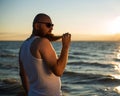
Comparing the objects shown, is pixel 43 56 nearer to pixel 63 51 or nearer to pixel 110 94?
pixel 63 51

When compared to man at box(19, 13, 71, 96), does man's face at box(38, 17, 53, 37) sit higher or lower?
higher

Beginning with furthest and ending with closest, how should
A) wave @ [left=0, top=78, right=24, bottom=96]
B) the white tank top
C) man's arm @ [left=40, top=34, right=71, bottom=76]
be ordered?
wave @ [left=0, top=78, right=24, bottom=96]
the white tank top
man's arm @ [left=40, top=34, right=71, bottom=76]

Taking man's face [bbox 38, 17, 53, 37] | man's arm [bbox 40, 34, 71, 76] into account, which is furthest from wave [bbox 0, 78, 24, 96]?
man's arm [bbox 40, 34, 71, 76]

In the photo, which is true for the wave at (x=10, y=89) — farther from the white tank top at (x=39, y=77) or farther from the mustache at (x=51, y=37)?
the mustache at (x=51, y=37)

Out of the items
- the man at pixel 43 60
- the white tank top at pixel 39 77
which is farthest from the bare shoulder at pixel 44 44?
the white tank top at pixel 39 77

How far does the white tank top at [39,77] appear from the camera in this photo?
3.12 m

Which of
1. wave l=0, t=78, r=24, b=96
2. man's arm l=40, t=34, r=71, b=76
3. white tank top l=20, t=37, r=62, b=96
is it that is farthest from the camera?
wave l=0, t=78, r=24, b=96

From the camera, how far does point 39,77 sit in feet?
10.4

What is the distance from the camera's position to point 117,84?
1689cm

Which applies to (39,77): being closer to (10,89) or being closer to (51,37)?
(51,37)

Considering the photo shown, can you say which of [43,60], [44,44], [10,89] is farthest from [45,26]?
[10,89]

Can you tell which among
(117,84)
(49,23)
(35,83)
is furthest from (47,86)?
(117,84)

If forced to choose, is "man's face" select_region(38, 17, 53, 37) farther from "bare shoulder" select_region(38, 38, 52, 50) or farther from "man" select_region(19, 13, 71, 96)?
"bare shoulder" select_region(38, 38, 52, 50)

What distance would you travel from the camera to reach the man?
3.01 m
